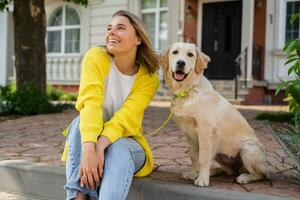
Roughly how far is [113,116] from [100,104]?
17 centimetres

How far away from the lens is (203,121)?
306cm

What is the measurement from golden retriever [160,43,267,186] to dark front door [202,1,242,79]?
1142cm

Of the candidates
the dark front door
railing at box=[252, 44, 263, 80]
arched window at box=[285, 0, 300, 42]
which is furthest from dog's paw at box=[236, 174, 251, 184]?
arched window at box=[285, 0, 300, 42]

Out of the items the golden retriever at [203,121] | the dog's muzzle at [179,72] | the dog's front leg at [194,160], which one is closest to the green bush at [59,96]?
the dog's front leg at [194,160]

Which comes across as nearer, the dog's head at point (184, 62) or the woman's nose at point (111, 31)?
the dog's head at point (184, 62)

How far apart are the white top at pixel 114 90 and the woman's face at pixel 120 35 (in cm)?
16

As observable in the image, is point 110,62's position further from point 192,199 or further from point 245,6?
point 245,6

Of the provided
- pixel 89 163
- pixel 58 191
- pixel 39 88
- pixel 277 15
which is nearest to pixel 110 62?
pixel 89 163

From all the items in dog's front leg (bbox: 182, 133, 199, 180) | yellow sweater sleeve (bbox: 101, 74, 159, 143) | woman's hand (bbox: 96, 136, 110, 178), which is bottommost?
dog's front leg (bbox: 182, 133, 199, 180)

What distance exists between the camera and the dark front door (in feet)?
48.5

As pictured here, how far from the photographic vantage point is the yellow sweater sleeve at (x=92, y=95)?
2896 millimetres

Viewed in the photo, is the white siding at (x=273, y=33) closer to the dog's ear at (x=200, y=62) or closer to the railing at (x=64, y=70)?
the railing at (x=64, y=70)

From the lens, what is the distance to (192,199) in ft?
9.98

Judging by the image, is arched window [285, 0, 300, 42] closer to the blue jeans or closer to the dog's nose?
the dog's nose
